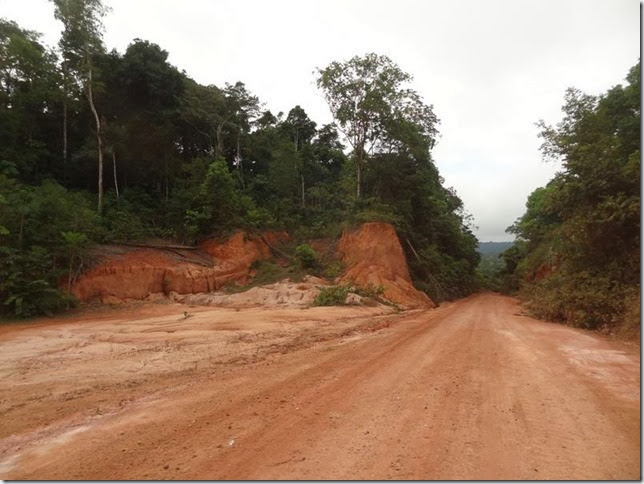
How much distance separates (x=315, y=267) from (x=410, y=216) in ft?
29.8

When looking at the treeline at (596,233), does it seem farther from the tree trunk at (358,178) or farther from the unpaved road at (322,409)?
the tree trunk at (358,178)

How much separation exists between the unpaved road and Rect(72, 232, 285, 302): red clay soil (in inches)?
401

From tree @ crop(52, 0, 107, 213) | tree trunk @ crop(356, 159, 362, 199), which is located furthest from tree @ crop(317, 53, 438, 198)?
→ tree @ crop(52, 0, 107, 213)

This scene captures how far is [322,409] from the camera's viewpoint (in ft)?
16.7

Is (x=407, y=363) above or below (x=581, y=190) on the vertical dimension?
below

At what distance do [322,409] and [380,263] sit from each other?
18.7 m

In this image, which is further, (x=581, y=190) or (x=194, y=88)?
(x=194, y=88)

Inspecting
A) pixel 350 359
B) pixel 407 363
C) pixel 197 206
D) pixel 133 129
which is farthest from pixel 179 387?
pixel 133 129

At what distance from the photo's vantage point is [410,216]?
29.1 m

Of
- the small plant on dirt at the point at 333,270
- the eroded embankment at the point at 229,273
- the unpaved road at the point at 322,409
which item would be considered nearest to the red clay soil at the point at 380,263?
the eroded embankment at the point at 229,273

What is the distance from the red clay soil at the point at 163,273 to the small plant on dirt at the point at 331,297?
7610mm

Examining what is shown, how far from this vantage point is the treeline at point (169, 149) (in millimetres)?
24453

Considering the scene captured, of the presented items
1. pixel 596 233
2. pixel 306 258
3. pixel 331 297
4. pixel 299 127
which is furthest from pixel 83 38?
pixel 596 233

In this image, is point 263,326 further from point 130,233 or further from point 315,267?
point 130,233
